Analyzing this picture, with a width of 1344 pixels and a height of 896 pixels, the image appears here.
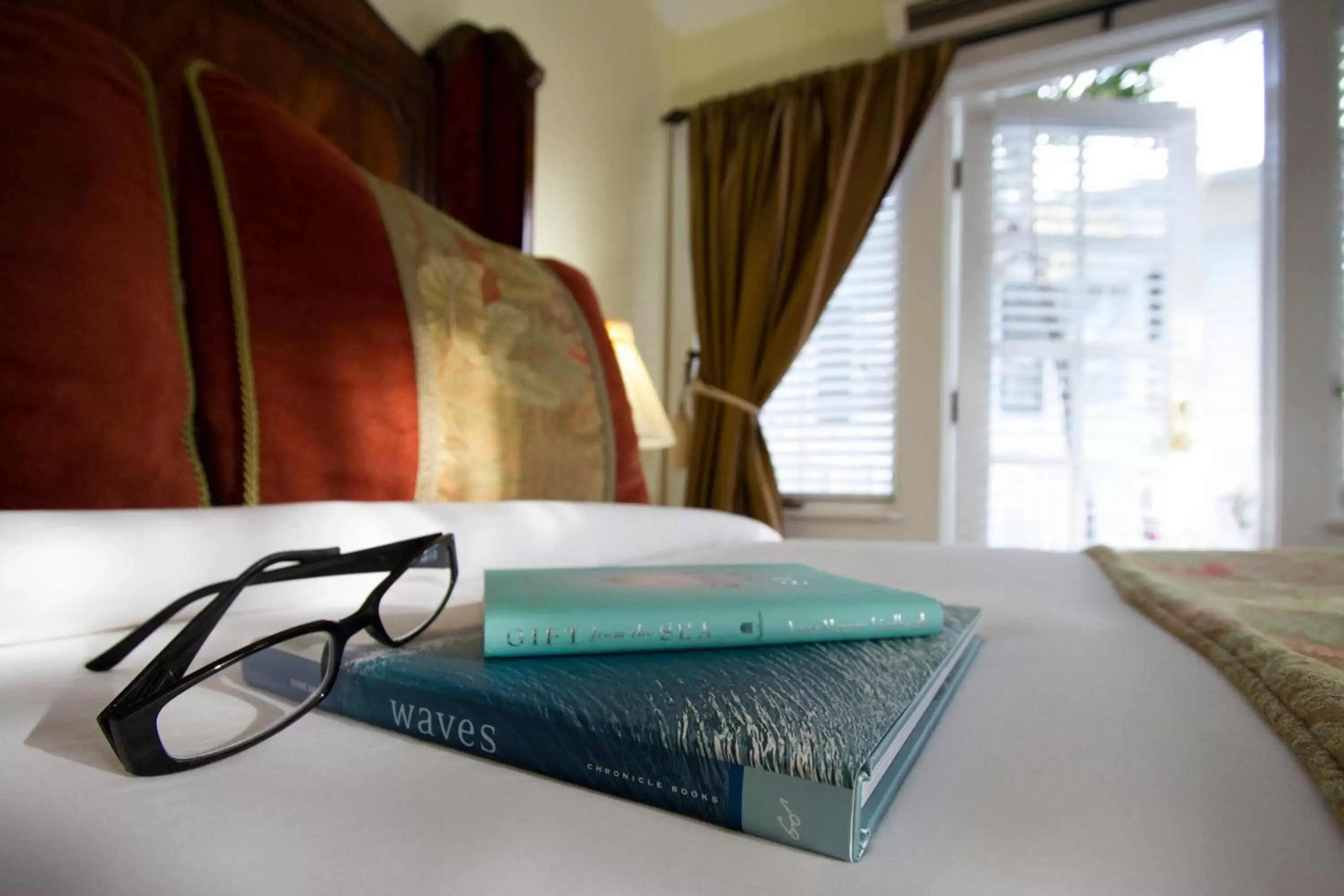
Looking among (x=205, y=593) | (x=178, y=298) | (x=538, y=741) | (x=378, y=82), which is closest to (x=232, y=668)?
(x=205, y=593)

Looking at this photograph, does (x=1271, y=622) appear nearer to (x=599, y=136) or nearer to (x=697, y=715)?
(x=697, y=715)

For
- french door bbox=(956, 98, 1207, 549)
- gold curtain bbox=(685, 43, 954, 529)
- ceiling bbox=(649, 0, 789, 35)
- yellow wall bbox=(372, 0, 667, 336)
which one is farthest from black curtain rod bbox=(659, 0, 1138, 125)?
yellow wall bbox=(372, 0, 667, 336)

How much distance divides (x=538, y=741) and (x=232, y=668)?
0.22 m

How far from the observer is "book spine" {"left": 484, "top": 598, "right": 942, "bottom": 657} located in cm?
31

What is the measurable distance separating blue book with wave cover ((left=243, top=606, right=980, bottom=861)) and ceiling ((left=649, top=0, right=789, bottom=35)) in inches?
99.5

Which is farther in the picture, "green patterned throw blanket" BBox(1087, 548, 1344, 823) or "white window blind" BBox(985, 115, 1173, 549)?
"white window blind" BBox(985, 115, 1173, 549)

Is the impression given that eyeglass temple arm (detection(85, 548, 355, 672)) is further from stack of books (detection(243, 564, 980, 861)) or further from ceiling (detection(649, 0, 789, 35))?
ceiling (detection(649, 0, 789, 35))

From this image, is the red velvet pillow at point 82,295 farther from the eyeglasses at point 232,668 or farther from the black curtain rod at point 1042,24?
the black curtain rod at point 1042,24

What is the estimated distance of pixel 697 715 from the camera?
0.24 m

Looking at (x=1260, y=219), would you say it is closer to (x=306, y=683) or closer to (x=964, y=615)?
(x=964, y=615)

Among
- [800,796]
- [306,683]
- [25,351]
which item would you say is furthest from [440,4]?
[800,796]

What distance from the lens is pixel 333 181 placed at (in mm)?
888

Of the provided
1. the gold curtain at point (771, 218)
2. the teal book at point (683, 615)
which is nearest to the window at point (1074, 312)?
the gold curtain at point (771, 218)

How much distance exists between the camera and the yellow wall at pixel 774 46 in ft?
7.27
